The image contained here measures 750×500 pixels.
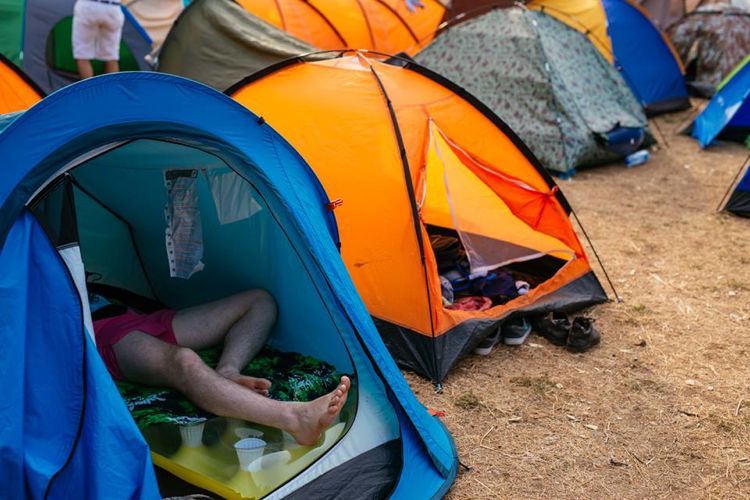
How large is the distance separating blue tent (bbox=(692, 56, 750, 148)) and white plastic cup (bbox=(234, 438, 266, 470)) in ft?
21.1

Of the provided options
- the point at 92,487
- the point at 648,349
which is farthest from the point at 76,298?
the point at 648,349

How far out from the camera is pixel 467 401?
3.61m

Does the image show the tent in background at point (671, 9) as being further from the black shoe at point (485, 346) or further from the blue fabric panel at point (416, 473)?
the blue fabric panel at point (416, 473)

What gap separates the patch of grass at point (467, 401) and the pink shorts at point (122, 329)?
1.25 m

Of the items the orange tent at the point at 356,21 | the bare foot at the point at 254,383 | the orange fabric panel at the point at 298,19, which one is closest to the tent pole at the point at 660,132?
the orange tent at the point at 356,21

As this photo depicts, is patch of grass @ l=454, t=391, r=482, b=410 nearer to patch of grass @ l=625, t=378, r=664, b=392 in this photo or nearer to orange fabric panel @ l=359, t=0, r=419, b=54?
patch of grass @ l=625, t=378, r=664, b=392

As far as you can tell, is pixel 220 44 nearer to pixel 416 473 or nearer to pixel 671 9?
pixel 416 473

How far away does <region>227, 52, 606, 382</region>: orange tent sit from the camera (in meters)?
3.83

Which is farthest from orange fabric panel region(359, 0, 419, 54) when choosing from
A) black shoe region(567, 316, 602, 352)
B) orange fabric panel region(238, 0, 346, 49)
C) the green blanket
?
the green blanket

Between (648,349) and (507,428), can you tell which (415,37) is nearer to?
(648,349)

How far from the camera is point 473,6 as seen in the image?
9.26 m

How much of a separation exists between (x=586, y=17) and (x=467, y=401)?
6.01 meters

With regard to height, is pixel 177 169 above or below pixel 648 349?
above

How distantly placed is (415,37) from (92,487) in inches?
302
